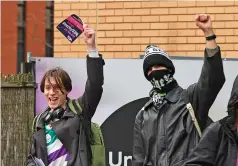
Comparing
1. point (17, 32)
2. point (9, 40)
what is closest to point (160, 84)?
point (17, 32)

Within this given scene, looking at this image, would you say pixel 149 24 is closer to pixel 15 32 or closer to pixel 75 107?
pixel 75 107

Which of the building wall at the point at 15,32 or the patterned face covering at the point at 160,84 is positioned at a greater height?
the building wall at the point at 15,32

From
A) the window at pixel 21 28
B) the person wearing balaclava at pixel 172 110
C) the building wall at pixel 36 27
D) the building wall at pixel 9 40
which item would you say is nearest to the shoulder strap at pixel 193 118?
the person wearing balaclava at pixel 172 110

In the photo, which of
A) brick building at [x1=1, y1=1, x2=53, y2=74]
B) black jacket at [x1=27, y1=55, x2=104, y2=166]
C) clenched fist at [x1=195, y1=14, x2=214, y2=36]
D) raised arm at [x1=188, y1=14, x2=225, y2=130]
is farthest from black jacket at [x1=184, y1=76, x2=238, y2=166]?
brick building at [x1=1, y1=1, x2=53, y2=74]

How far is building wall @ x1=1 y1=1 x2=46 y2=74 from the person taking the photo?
45.8 feet

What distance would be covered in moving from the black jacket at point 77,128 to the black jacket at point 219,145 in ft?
3.19

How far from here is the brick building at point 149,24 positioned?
22.7 ft

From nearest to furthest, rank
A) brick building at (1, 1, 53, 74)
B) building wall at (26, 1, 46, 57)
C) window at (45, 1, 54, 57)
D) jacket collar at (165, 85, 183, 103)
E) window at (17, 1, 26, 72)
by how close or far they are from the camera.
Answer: jacket collar at (165, 85, 183, 103) < window at (45, 1, 54, 57) < window at (17, 1, 26, 72) < brick building at (1, 1, 53, 74) < building wall at (26, 1, 46, 57)

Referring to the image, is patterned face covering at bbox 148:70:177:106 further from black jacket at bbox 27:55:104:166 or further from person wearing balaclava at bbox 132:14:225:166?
black jacket at bbox 27:55:104:166

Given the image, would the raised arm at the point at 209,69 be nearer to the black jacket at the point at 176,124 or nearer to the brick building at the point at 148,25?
the black jacket at the point at 176,124

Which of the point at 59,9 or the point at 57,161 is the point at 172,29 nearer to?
the point at 59,9

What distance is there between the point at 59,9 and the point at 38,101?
1925 millimetres

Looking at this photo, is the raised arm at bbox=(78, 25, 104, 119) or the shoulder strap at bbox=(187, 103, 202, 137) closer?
the shoulder strap at bbox=(187, 103, 202, 137)

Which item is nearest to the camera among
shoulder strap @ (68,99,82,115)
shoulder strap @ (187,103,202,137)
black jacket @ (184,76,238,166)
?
black jacket @ (184,76,238,166)
